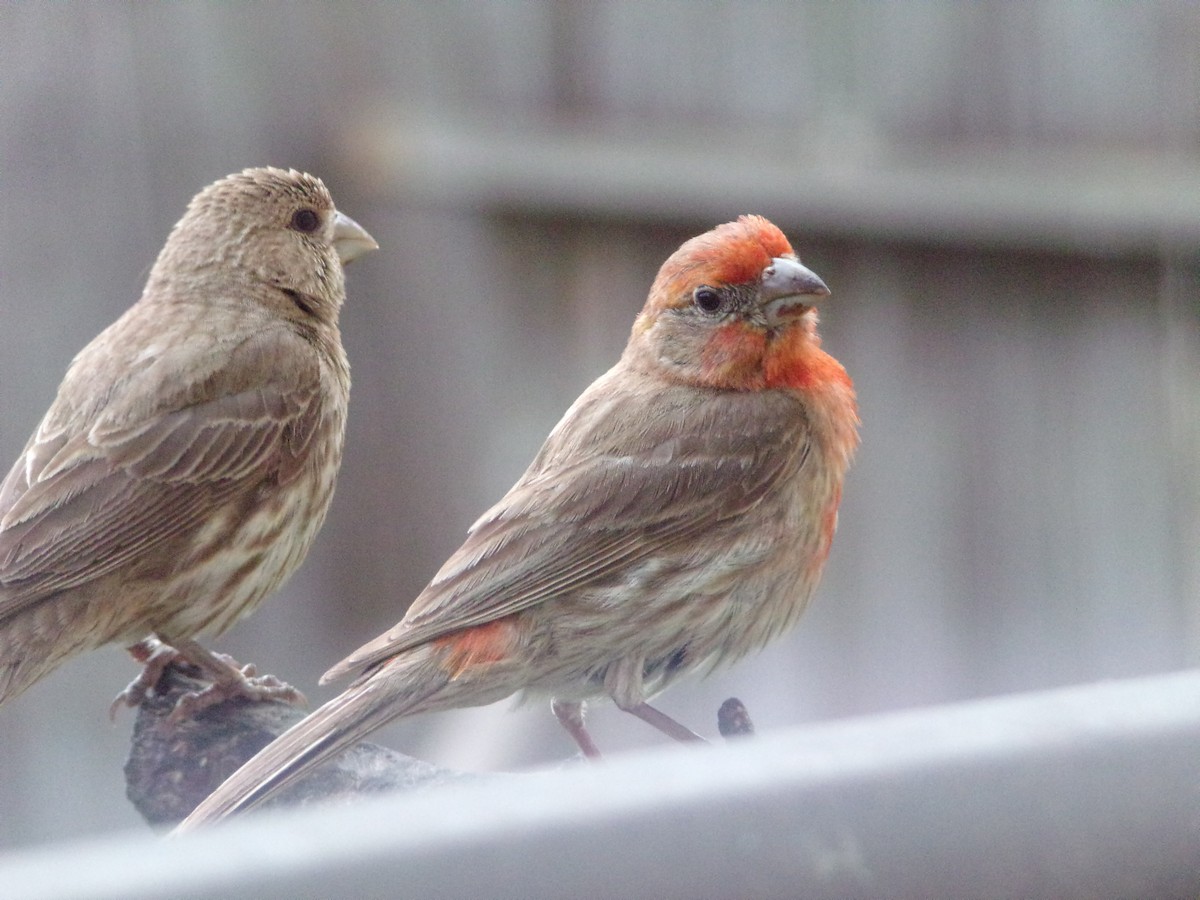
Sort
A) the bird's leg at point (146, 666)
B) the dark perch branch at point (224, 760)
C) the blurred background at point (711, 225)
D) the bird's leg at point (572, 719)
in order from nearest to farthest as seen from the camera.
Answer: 1. the dark perch branch at point (224, 760)
2. the bird's leg at point (572, 719)
3. the bird's leg at point (146, 666)
4. the blurred background at point (711, 225)

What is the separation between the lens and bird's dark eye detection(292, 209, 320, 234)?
11.5 feet

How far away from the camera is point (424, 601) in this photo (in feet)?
9.30

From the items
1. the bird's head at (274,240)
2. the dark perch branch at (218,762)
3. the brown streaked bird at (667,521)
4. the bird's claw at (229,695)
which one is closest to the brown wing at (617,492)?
the brown streaked bird at (667,521)

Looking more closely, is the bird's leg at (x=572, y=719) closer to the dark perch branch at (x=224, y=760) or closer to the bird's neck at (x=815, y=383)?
the dark perch branch at (x=224, y=760)

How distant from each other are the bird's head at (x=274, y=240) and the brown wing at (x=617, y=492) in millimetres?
746

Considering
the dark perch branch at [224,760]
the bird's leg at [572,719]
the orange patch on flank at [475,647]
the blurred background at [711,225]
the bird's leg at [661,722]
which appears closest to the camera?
the dark perch branch at [224,760]

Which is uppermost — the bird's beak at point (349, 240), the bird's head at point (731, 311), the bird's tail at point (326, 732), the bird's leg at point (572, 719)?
the bird's beak at point (349, 240)

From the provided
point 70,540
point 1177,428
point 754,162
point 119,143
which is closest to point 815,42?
point 754,162

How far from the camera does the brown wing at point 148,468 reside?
10.2 ft

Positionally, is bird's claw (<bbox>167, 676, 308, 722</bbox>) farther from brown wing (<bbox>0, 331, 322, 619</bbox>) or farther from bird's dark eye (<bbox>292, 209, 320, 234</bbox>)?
bird's dark eye (<bbox>292, 209, 320, 234</bbox>)

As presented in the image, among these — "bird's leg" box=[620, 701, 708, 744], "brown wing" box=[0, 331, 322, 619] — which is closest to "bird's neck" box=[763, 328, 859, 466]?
"bird's leg" box=[620, 701, 708, 744]

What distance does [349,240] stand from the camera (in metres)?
3.47

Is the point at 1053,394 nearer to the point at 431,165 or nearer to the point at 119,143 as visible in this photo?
the point at 431,165

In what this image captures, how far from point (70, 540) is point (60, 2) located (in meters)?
2.44
